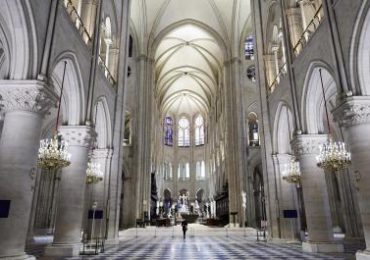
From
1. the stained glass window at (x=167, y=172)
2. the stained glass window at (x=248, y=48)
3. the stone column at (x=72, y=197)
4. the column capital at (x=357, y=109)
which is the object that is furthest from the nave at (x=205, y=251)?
the stained glass window at (x=167, y=172)

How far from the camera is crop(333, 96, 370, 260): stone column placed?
24.1 ft

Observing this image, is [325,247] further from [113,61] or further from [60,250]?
[113,61]

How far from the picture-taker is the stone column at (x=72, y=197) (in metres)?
9.21

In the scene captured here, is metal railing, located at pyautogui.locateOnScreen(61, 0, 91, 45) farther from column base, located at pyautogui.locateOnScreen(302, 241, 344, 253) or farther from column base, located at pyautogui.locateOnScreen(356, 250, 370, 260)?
column base, located at pyautogui.locateOnScreen(302, 241, 344, 253)

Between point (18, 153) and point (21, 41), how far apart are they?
8.68 feet

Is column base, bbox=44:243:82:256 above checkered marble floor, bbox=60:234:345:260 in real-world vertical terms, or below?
above

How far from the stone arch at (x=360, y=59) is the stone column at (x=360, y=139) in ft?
1.11

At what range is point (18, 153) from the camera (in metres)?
6.67

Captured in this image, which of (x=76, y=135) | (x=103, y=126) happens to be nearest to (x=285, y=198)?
(x=103, y=126)

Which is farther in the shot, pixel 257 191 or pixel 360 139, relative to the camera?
pixel 257 191

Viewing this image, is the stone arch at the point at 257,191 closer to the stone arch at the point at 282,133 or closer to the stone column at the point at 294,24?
the stone arch at the point at 282,133

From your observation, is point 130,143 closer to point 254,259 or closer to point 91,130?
point 91,130

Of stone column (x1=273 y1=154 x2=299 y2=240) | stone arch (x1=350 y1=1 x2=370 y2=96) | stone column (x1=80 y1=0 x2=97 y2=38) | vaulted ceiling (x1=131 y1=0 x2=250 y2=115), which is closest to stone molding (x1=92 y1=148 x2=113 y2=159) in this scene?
stone column (x1=80 y1=0 x2=97 y2=38)

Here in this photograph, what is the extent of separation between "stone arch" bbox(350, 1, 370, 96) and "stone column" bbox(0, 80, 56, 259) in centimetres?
790
